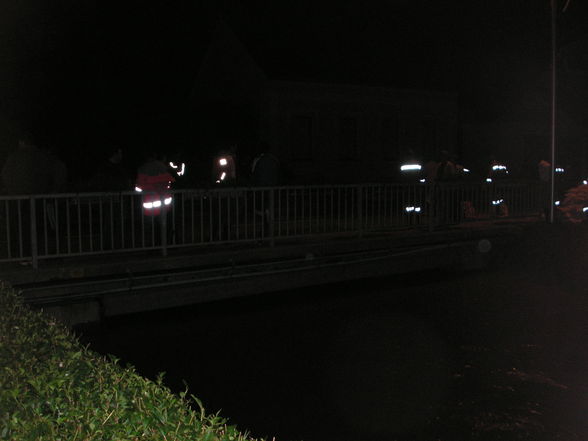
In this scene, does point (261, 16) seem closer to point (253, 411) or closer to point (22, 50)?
point (22, 50)

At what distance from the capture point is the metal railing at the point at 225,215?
1015 cm

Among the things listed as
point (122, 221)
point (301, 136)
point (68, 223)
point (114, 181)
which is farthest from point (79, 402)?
point (301, 136)

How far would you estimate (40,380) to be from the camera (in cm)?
361

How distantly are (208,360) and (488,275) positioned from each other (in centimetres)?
632

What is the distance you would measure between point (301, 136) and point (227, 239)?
13.8 m

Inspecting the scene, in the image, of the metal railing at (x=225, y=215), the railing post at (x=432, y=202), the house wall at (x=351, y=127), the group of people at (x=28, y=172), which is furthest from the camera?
the house wall at (x=351, y=127)

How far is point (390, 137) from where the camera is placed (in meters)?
27.6

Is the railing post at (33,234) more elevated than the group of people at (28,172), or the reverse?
the group of people at (28,172)

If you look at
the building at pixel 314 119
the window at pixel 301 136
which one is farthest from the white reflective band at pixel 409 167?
the window at pixel 301 136

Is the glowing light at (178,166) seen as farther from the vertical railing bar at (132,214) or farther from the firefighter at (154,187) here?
the vertical railing bar at (132,214)

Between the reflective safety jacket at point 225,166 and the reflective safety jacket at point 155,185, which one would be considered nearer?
the reflective safety jacket at point 155,185

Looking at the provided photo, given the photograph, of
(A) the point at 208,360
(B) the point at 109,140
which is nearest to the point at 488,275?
(A) the point at 208,360

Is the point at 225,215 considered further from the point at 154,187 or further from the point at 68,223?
the point at 68,223

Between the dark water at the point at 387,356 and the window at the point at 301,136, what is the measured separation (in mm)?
13840
